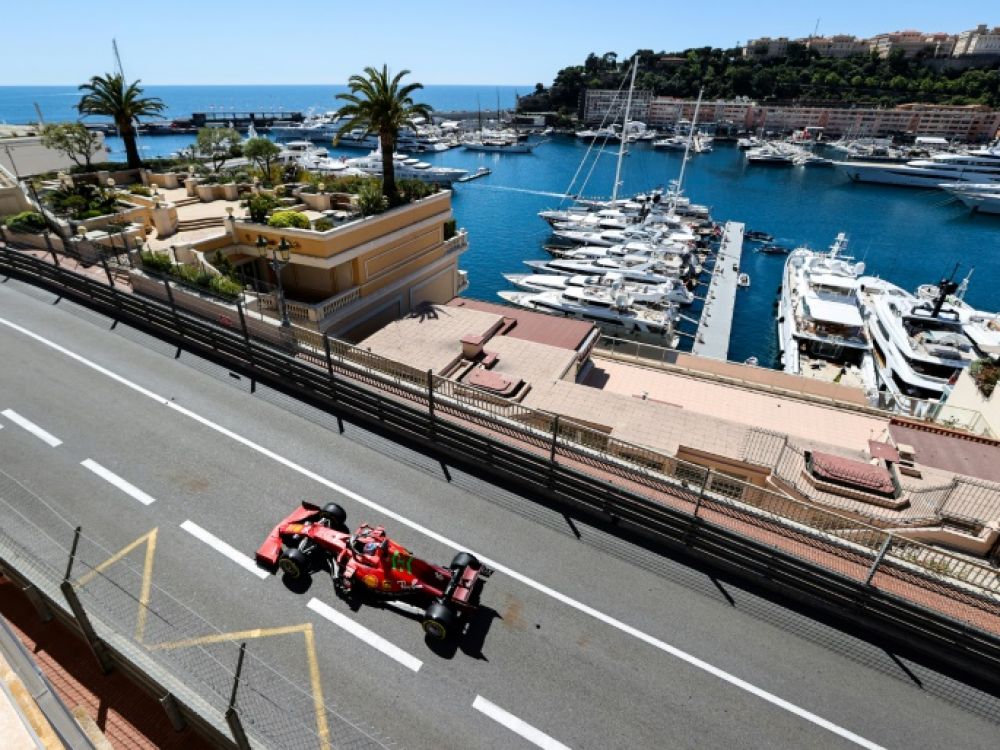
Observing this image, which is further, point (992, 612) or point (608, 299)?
point (608, 299)

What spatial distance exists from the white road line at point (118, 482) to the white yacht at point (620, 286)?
38.5 metres

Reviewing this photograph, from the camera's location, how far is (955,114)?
494 feet

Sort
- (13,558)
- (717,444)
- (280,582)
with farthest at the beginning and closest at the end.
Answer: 1. (717,444)
2. (280,582)
3. (13,558)

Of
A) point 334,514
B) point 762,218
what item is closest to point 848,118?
point 762,218

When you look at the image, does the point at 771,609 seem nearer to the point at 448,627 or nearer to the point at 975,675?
the point at 975,675

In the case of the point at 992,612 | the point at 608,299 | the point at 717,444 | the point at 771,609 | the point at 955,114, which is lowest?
the point at 608,299

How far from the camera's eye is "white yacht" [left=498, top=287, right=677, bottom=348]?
42.8 meters

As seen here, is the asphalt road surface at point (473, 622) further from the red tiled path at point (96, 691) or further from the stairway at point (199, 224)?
the stairway at point (199, 224)

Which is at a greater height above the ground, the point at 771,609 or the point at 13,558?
the point at 13,558

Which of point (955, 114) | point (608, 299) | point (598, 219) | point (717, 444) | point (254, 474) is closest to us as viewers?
point (254, 474)

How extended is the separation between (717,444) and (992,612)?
9.75 meters

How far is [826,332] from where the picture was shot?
143 feet

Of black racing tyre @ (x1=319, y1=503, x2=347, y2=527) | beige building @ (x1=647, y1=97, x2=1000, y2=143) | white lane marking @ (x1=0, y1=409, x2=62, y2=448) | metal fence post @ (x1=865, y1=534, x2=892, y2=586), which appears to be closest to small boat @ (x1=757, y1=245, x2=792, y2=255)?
metal fence post @ (x1=865, y1=534, x2=892, y2=586)

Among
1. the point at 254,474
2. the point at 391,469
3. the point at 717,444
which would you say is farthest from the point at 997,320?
the point at 254,474
